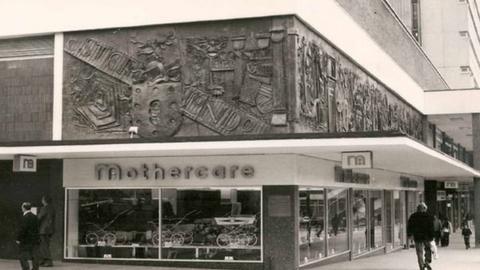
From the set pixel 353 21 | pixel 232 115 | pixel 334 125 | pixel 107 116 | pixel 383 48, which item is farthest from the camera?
pixel 383 48

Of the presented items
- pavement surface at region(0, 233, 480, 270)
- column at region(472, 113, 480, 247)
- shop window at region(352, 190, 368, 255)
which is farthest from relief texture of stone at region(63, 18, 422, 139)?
column at region(472, 113, 480, 247)

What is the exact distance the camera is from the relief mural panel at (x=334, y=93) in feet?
63.0

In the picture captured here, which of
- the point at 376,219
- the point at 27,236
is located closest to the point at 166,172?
the point at 27,236

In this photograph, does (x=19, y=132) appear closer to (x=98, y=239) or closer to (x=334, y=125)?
(x=98, y=239)

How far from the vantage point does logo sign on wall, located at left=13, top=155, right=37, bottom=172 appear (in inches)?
732

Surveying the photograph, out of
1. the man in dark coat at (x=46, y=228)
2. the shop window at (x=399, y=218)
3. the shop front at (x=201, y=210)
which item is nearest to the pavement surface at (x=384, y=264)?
the man in dark coat at (x=46, y=228)

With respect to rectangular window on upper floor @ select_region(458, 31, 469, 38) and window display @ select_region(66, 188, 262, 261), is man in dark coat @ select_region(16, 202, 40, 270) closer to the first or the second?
window display @ select_region(66, 188, 262, 261)

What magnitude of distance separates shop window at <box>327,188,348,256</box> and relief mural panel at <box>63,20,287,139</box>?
4433 mm

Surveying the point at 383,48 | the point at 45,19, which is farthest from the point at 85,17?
the point at 383,48

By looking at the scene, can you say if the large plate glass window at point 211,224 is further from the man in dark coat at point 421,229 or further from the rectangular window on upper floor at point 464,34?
the rectangular window on upper floor at point 464,34

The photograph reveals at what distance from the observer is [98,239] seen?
20.4 meters

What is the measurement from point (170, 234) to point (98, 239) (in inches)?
84.5

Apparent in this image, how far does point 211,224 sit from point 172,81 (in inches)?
152

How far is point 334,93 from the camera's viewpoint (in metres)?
22.0
